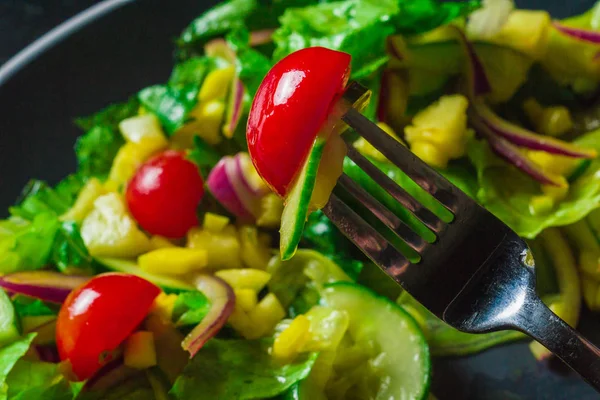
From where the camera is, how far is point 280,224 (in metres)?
1.55

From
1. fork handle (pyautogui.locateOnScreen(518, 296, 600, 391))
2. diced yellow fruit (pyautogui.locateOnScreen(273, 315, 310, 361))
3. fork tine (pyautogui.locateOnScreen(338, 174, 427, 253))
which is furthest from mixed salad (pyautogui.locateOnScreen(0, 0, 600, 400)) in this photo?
fork handle (pyautogui.locateOnScreen(518, 296, 600, 391))

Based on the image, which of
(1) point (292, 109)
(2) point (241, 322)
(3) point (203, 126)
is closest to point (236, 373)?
(2) point (241, 322)

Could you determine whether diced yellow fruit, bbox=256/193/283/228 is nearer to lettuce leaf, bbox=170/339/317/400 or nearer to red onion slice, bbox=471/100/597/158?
lettuce leaf, bbox=170/339/317/400

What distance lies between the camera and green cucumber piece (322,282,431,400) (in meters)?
1.52

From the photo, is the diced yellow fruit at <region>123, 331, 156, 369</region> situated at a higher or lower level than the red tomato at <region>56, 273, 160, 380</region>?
lower

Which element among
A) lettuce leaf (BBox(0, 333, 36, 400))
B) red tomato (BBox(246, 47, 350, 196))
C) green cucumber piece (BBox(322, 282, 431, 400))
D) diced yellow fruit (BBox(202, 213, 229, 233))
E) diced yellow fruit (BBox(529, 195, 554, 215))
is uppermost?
red tomato (BBox(246, 47, 350, 196))

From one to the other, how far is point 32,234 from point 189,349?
2.17 feet

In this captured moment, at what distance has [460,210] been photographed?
1225 mm

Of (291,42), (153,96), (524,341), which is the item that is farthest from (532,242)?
(153,96)

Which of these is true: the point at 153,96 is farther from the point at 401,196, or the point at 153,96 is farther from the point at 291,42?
the point at 401,196

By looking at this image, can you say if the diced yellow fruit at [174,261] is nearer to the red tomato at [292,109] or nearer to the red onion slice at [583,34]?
the red tomato at [292,109]

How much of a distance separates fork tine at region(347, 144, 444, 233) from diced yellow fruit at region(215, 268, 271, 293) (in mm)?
577

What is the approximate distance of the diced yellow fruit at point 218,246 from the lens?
185 cm

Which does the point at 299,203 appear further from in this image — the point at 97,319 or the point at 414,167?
the point at 97,319
